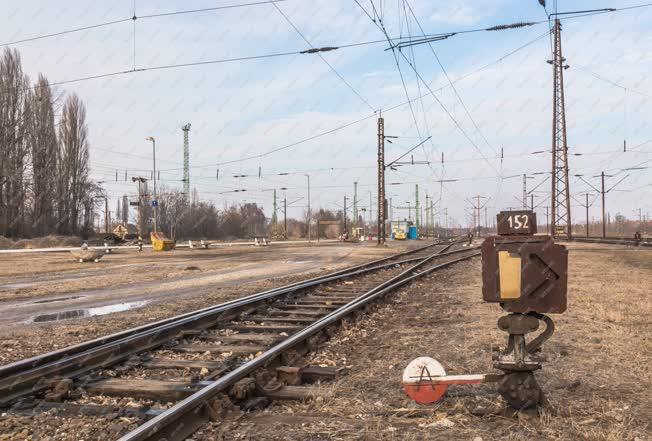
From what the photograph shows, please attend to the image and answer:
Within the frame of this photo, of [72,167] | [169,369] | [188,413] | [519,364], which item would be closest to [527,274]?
[519,364]

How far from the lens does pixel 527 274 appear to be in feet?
12.6

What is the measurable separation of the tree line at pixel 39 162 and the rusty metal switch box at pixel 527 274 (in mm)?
58364

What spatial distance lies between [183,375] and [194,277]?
41.9 feet

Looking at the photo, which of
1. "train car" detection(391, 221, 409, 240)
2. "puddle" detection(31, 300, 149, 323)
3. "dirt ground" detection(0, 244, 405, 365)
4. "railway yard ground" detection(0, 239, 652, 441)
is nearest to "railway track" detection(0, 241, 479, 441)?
"railway yard ground" detection(0, 239, 652, 441)

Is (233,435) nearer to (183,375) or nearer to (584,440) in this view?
(183,375)

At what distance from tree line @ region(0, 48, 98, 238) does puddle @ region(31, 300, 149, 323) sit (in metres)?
49.9

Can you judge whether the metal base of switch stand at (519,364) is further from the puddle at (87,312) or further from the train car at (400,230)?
the train car at (400,230)

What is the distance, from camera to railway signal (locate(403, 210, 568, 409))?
12.5 ft

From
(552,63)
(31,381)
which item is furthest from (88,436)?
(552,63)

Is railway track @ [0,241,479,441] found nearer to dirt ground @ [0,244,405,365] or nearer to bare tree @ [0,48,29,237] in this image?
dirt ground @ [0,244,405,365]

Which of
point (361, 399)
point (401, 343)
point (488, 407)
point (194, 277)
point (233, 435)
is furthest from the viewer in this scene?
point (194, 277)

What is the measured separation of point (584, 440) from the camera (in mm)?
3553

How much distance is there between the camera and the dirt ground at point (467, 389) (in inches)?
149

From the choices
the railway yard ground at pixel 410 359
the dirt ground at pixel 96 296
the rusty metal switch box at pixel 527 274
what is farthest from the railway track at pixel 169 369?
the rusty metal switch box at pixel 527 274
